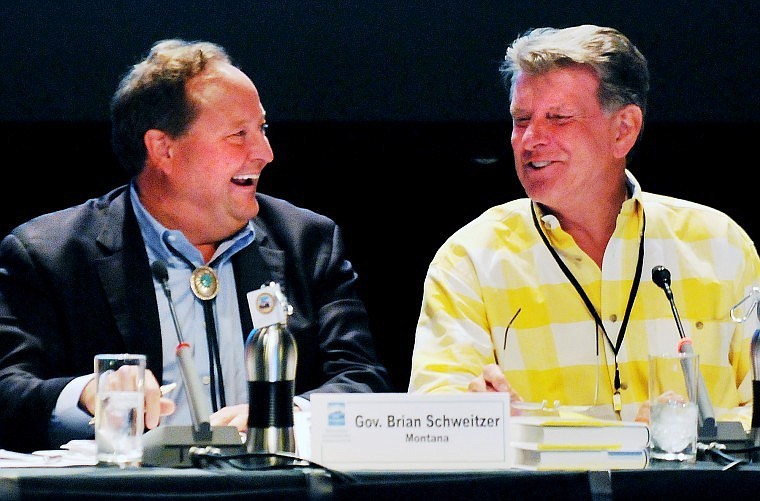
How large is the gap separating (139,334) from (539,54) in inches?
45.5

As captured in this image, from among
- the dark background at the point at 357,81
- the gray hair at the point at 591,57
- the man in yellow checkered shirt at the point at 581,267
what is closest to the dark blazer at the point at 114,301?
the man in yellow checkered shirt at the point at 581,267

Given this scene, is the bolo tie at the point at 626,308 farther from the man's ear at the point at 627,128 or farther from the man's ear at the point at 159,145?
the man's ear at the point at 159,145

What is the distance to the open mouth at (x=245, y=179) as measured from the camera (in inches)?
121

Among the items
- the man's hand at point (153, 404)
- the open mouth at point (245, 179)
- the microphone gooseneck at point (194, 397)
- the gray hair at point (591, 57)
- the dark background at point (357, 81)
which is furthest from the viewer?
the dark background at point (357, 81)

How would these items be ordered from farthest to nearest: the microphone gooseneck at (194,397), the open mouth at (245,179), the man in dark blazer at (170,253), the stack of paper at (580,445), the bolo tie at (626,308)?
the open mouth at (245,179) → the man in dark blazer at (170,253) → the bolo tie at (626,308) → the microphone gooseneck at (194,397) → the stack of paper at (580,445)

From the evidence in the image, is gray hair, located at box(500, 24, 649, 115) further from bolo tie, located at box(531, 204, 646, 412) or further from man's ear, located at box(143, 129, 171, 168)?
man's ear, located at box(143, 129, 171, 168)

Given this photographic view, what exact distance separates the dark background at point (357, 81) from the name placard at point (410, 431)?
1.87m

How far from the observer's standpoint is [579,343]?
279 centimetres

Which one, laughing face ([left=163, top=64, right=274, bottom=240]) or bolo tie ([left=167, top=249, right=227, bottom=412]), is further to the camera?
laughing face ([left=163, top=64, right=274, bottom=240])

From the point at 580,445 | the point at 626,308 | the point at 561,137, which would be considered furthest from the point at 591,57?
the point at 580,445

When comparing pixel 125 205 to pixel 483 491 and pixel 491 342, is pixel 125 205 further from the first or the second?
pixel 483 491

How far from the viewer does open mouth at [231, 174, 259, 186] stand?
306 cm

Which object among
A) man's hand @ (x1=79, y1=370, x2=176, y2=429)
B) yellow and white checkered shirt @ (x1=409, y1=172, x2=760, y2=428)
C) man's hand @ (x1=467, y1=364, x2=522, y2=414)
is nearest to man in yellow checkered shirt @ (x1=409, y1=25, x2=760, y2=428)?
yellow and white checkered shirt @ (x1=409, y1=172, x2=760, y2=428)

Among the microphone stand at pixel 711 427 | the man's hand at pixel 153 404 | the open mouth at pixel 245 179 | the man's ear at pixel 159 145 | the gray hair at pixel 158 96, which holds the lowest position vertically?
Answer: the microphone stand at pixel 711 427
